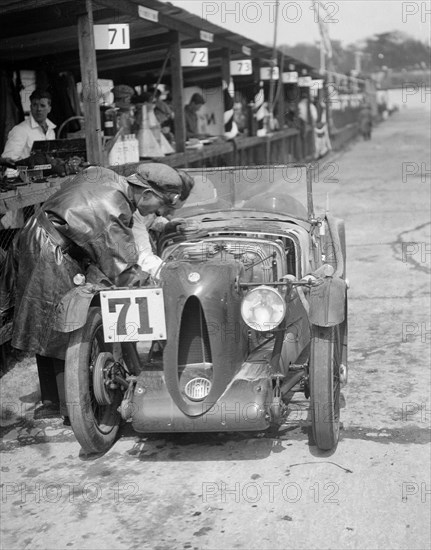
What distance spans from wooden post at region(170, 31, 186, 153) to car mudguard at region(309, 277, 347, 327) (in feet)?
24.2

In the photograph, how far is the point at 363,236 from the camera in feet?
35.4

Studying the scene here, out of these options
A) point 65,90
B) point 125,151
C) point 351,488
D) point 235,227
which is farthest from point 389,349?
point 65,90

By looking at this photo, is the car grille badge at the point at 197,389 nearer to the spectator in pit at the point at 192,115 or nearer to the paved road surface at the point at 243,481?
the paved road surface at the point at 243,481

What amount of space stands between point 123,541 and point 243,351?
1299 millimetres

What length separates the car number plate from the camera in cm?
421

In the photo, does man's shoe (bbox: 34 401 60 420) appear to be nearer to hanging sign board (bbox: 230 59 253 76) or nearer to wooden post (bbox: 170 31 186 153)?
wooden post (bbox: 170 31 186 153)

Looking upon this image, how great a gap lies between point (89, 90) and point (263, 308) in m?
4.57

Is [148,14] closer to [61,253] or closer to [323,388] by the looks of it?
[61,253]

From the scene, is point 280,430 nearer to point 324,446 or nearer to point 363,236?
point 324,446

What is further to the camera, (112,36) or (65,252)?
(112,36)

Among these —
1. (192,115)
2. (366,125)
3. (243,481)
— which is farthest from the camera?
(366,125)

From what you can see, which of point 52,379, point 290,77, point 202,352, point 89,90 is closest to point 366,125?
point 290,77

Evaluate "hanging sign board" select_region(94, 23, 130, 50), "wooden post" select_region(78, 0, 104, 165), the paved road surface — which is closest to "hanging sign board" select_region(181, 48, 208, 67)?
"hanging sign board" select_region(94, 23, 130, 50)

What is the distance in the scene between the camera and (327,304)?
4.28m
